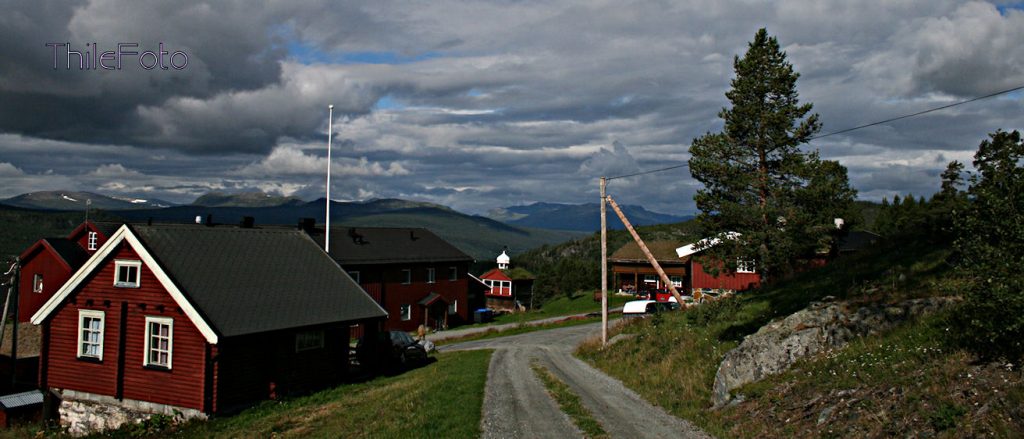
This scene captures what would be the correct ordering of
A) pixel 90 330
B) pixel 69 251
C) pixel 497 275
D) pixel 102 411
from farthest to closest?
pixel 497 275, pixel 69 251, pixel 90 330, pixel 102 411

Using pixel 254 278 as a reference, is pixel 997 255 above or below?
above

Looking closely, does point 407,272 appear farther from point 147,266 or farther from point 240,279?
point 147,266

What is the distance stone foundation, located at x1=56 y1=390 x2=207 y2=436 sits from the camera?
24234mm

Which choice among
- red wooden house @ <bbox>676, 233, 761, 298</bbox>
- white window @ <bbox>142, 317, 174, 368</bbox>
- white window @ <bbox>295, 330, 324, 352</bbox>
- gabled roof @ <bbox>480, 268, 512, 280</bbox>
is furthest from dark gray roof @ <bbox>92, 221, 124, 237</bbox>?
red wooden house @ <bbox>676, 233, 761, 298</bbox>

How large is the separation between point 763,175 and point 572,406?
25050mm

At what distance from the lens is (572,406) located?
62.3 feet

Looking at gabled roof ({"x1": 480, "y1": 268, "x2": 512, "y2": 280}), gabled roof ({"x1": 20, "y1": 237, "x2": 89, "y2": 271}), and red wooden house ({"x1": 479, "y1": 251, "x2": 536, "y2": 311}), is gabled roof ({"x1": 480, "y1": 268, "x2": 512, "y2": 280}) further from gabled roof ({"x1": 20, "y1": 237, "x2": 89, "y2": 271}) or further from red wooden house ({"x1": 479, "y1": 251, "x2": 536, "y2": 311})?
gabled roof ({"x1": 20, "y1": 237, "x2": 89, "y2": 271})

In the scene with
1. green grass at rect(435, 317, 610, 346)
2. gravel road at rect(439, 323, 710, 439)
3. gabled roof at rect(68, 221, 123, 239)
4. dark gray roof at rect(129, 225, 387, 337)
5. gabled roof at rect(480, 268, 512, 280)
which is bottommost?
green grass at rect(435, 317, 610, 346)

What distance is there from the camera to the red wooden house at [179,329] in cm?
2381

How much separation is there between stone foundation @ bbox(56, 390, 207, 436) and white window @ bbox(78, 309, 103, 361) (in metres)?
1.74

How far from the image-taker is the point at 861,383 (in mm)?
14352

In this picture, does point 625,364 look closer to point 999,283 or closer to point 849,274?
point 849,274

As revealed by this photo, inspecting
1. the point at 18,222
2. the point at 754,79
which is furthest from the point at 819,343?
the point at 18,222

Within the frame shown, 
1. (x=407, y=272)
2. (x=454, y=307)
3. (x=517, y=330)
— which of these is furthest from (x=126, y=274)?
(x=454, y=307)
